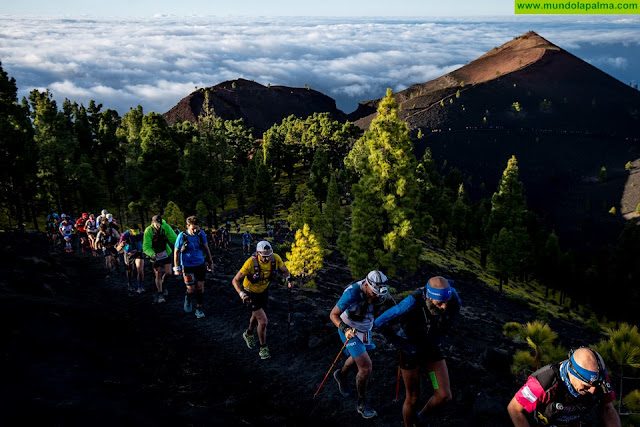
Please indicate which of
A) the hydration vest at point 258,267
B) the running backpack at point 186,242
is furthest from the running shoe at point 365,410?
the running backpack at point 186,242

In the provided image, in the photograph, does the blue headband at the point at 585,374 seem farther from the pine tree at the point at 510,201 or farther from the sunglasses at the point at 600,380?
the pine tree at the point at 510,201

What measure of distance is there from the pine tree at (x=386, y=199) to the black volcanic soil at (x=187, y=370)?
34.9ft

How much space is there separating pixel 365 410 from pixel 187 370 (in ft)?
13.1

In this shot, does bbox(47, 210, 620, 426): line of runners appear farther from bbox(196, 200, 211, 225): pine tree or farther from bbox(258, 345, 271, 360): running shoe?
bbox(196, 200, 211, 225): pine tree

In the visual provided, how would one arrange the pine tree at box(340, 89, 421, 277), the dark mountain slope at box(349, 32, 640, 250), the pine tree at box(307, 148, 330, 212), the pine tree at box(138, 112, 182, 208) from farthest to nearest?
the dark mountain slope at box(349, 32, 640, 250), the pine tree at box(307, 148, 330, 212), the pine tree at box(138, 112, 182, 208), the pine tree at box(340, 89, 421, 277)

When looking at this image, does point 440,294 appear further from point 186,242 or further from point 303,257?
point 303,257

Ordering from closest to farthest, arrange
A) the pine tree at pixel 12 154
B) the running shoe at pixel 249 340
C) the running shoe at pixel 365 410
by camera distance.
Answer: the running shoe at pixel 365 410 → the running shoe at pixel 249 340 → the pine tree at pixel 12 154

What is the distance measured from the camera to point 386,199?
22359 mm

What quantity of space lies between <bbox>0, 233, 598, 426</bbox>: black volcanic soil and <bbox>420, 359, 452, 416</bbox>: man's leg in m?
1.45

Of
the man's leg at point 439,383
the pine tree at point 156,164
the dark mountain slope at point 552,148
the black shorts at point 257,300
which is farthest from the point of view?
the dark mountain slope at point 552,148

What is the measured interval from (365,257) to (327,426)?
17069mm

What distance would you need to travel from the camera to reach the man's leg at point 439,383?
5.47m

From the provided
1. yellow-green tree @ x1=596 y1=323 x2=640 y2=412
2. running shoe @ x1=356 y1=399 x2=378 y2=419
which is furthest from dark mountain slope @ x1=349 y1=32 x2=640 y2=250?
running shoe @ x1=356 y1=399 x2=378 y2=419

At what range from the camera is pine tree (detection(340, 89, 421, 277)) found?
72.1 feet
